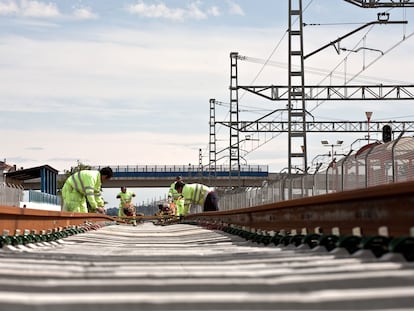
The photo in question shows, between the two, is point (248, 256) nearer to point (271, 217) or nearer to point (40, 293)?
point (40, 293)

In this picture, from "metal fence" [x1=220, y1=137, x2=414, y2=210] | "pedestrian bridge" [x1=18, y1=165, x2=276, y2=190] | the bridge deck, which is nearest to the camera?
the bridge deck

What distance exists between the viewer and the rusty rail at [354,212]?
264 inches

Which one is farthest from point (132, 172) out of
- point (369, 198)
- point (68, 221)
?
point (369, 198)

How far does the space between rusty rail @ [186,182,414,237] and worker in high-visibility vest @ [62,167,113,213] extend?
624cm

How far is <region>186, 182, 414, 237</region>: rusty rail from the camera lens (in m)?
6.70

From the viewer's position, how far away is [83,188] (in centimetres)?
2008

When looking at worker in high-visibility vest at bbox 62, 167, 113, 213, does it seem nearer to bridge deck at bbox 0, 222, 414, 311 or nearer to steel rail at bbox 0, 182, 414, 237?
steel rail at bbox 0, 182, 414, 237

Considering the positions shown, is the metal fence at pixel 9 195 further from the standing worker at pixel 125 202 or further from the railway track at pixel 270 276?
the standing worker at pixel 125 202

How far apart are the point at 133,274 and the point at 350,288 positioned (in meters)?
1.43

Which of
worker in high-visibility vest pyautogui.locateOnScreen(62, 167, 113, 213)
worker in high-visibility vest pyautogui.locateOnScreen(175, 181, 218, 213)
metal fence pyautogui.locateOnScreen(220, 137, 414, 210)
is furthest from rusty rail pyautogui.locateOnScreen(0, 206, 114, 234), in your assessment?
worker in high-visibility vest pyautogui.locateOnScreen(175, 181, 218, 213)

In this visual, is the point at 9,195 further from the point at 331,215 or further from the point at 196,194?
the point at 331,215

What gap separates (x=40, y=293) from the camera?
445cm

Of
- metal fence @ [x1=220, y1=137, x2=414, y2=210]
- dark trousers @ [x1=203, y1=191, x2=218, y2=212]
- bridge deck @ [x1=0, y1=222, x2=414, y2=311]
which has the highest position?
metal fence @ [x1=220, y1=137, x2=414, y2=210]

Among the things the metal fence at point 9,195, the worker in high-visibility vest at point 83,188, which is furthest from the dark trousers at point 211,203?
the worker in high-visibility vest at point 83,188
